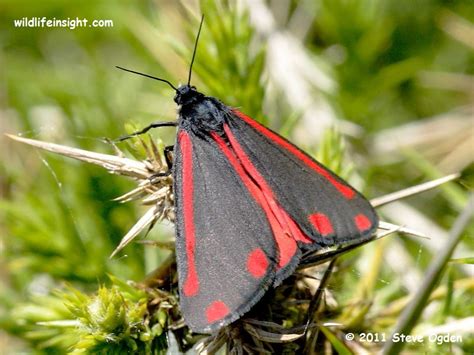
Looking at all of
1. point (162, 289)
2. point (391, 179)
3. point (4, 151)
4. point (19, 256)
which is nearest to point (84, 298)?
point (162, 289)

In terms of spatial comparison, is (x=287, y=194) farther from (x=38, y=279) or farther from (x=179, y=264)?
(x=38, y=279)

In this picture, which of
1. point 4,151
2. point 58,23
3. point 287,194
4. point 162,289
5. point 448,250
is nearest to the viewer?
point 448,250

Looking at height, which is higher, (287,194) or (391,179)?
(391,179)

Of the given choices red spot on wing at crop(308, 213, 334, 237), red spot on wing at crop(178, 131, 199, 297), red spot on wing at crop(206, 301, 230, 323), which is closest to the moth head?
red spot on wing at crop(178, 131, 199, 297)

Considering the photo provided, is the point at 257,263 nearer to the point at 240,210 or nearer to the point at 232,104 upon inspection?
the point at 240,210

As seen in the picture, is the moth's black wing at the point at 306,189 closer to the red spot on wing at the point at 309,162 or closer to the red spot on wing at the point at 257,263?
the red spot on wing at the point at 309,162

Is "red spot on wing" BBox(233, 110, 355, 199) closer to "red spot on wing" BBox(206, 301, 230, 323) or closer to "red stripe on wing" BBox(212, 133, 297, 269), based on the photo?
"red stripe on wing" BBox(212, 133, 297, 269)
